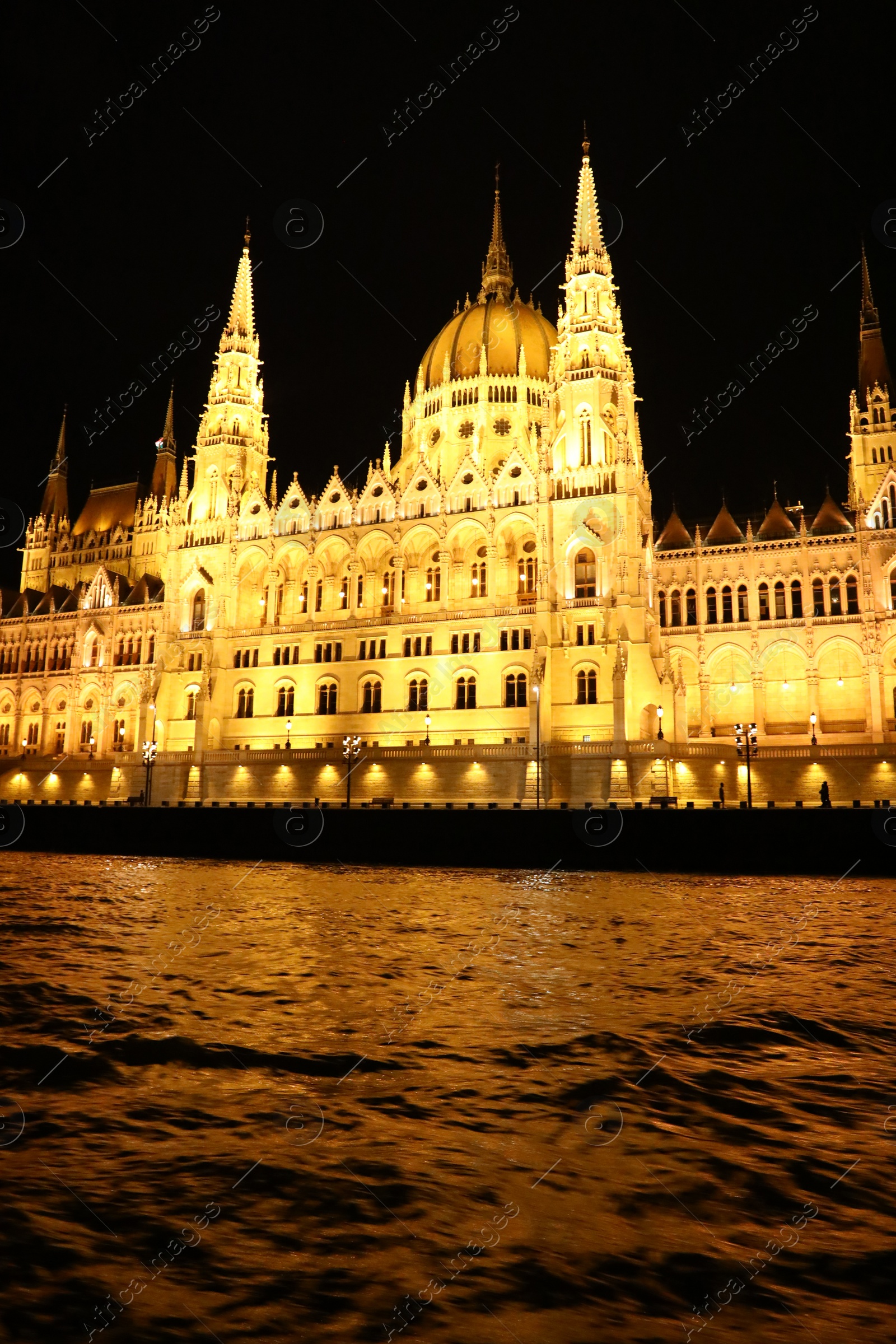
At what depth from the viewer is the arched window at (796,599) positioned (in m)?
62.6

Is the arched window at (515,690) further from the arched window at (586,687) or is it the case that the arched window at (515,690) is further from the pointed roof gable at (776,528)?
the pointed roof gable at (776,528)

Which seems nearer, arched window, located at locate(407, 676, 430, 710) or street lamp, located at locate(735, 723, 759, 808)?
street lamp, located at locate(735, 723, 759, 808)

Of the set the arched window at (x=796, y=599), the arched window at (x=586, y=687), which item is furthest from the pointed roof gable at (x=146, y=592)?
the arched window at (x=796, y=599)

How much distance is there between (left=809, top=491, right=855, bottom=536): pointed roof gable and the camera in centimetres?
6235

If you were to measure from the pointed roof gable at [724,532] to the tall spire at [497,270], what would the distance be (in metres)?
31.3

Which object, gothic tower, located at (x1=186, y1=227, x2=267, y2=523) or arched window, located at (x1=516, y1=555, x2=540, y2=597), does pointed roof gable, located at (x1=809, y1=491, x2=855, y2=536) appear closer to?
arched window, located at (x1=516, y1=555, x2=540, y2=597)

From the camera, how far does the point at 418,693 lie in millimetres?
58375

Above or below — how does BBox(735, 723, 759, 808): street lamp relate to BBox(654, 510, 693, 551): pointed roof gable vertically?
below

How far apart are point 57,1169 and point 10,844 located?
46.8m

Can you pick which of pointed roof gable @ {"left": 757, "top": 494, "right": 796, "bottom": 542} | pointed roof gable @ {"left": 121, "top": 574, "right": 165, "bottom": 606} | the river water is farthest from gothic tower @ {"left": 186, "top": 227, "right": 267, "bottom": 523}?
the river water

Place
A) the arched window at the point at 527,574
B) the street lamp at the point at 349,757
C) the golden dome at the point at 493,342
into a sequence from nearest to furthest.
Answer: the street lamp at the point at 349,757
the arched window at the point at 527,574
the golden dome at the point at 493,342

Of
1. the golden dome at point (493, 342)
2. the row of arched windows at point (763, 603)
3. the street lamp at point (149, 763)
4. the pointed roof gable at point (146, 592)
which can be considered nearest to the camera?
the street lamp at point (149, 763)

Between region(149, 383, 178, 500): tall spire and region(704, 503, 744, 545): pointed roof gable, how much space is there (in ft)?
192

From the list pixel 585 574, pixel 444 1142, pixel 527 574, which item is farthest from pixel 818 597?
pixel 444 1142
